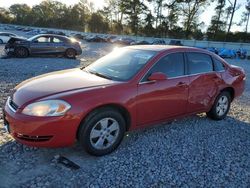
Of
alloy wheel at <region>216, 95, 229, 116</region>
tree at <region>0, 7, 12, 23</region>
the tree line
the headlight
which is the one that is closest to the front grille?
the headlight

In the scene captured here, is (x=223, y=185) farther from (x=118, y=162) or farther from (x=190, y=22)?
(x=190, y=22)

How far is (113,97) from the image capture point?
398 cm

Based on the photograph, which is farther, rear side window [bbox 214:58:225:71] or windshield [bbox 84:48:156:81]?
rear side window [bbox 214:58:225:71]

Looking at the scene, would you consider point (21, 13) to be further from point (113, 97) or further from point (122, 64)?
point (113, 97)

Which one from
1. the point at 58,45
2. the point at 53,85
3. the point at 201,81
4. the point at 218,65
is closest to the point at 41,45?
the point at 58,45

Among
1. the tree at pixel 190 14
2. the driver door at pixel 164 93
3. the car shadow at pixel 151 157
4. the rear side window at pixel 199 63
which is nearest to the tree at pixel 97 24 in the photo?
the tree at pixel 190 14

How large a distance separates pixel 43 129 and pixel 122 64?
6.07 feet

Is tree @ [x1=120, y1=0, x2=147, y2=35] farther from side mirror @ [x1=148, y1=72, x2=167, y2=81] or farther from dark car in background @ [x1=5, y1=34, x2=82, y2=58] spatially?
side mirror @ [x1=148, y1=72, x2=167, y2=81]

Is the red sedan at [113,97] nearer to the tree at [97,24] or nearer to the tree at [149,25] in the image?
the tree at [149,25]

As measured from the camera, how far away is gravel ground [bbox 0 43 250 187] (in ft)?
11.5

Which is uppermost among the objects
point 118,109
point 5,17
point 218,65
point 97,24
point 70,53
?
point 218,65

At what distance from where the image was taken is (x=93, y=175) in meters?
3.59

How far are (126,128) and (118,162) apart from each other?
61 cm

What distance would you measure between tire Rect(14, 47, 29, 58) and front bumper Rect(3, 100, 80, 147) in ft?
41.5
